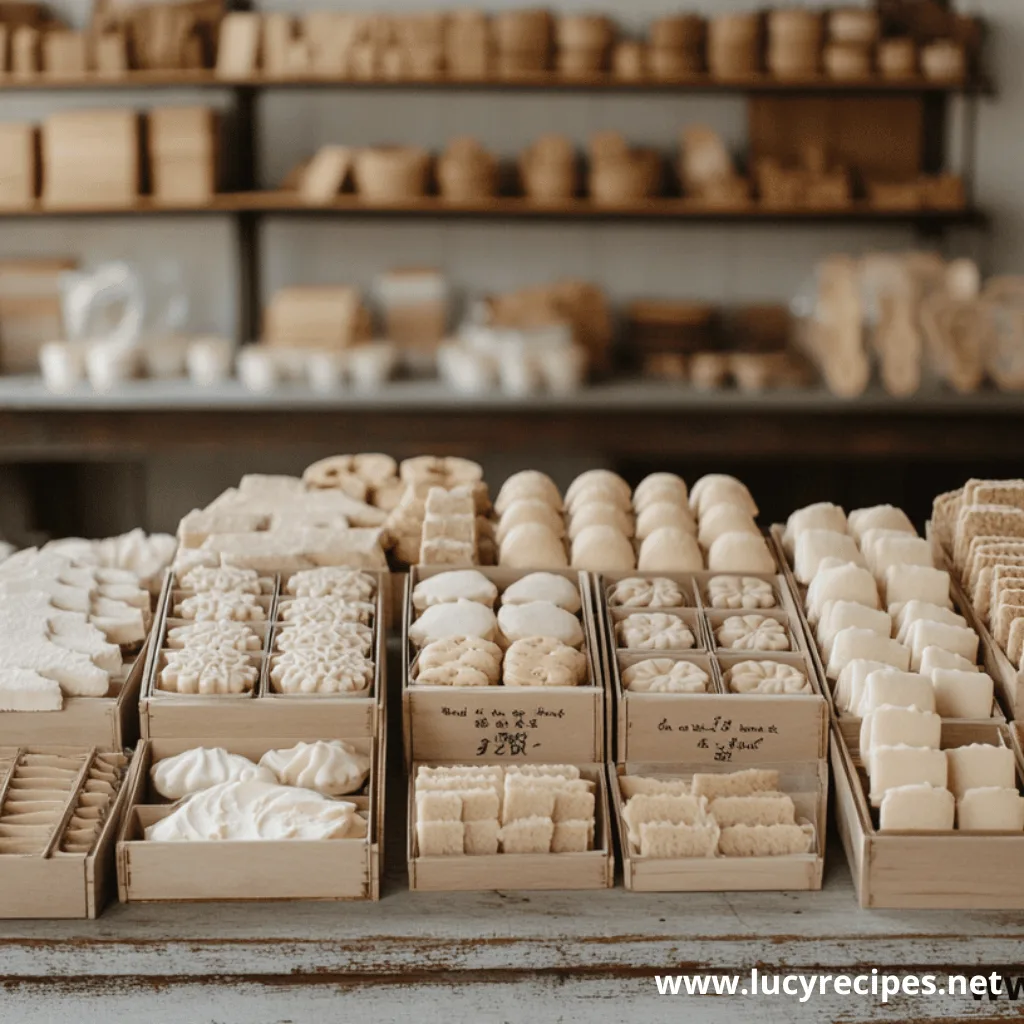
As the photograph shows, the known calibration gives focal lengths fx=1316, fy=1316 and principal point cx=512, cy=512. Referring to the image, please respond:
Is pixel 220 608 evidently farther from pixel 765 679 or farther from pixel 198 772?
pixel 765 679

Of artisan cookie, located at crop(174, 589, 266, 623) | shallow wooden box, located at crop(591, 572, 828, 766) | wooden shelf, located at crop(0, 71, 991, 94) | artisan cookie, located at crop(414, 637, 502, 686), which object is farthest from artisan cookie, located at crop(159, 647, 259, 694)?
wooden shelf, located at crop(0, 71, 991, 94)

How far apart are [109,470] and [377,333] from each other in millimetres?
1140

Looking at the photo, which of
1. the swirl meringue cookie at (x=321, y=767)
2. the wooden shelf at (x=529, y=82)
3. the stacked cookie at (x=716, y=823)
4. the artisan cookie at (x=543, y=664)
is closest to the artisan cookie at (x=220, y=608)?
the swirl meringue cookie at (x=321, y=767)

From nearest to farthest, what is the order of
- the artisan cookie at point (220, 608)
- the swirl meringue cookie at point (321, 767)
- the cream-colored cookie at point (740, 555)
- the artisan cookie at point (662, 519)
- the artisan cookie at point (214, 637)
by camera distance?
1. the swirl meringue cookie at point (321, 767)
2. the artisan cookie at point (214, 637)
3. the artisan cookie at point (220, 608)
4. the cream-colored cookie at point (740, 555)
5. the artisan cookie at point (662, 519)

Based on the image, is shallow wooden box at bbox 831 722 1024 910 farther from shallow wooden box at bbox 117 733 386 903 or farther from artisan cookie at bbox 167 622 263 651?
artisan cookie at bbox 167 622 263 651

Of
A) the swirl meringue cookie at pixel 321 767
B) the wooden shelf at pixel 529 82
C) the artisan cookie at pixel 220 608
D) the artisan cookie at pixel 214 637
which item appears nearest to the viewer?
the swirl meringue cookie at pixel 321 767

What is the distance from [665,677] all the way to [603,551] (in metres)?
0.39

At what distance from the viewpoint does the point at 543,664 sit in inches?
65.8

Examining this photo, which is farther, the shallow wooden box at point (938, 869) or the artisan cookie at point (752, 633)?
the artisan cookie at point (752, 633)

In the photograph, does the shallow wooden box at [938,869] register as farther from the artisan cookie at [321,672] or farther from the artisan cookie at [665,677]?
the artisan cookie at [321,672]

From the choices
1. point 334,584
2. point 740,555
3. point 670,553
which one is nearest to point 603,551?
point 670,553

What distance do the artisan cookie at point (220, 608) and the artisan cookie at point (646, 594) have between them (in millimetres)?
514

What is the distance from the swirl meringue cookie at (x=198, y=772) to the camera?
1.58 metres

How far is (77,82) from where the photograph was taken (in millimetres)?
4691
